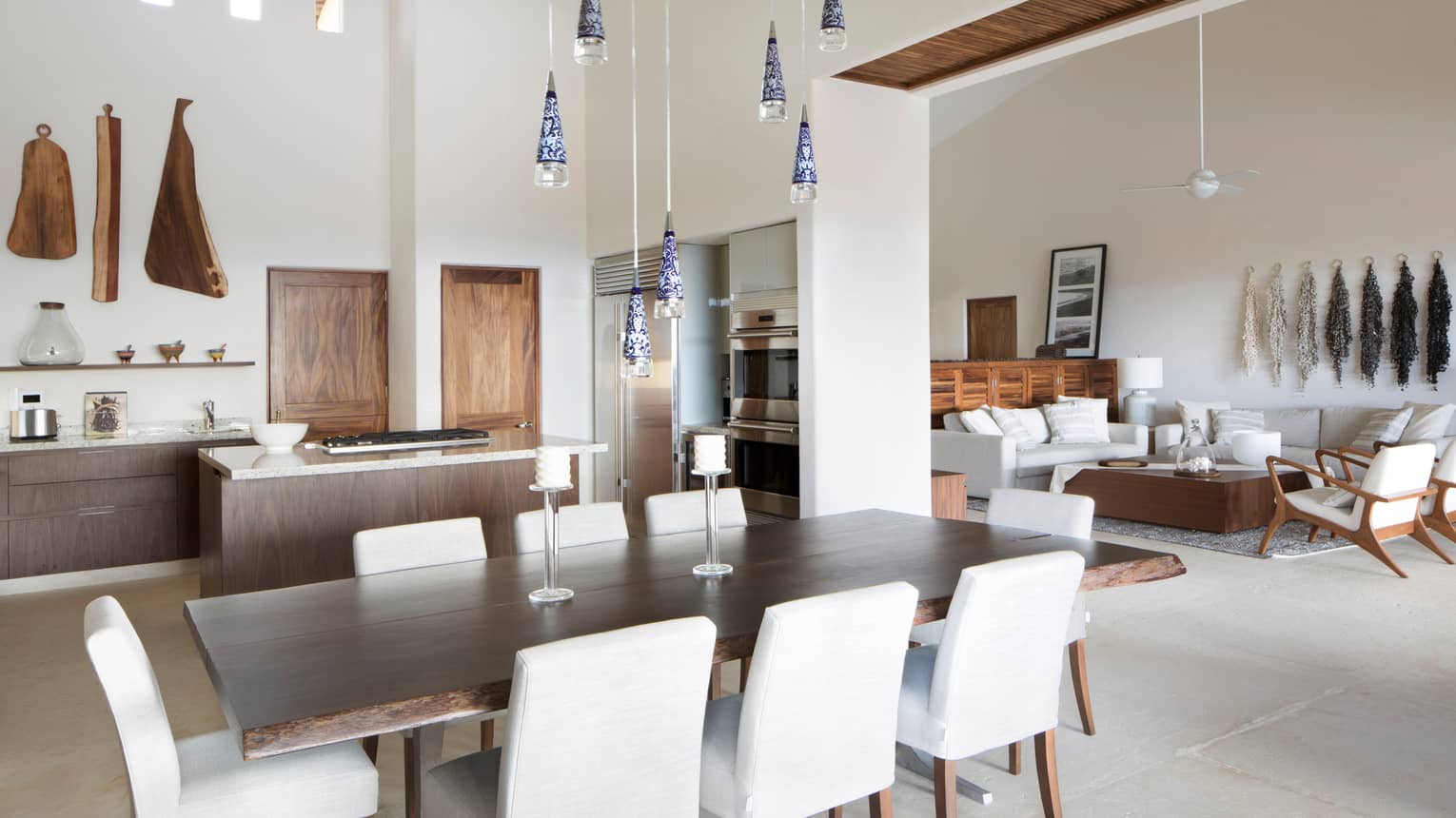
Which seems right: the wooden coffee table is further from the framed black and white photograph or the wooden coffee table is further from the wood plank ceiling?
the wood plank ceiling

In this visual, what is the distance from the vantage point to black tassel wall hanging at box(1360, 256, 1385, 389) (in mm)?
8195

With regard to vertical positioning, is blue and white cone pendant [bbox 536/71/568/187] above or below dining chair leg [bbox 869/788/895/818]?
above

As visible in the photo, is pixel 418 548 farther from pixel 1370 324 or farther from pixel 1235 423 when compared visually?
pixel 1370 324

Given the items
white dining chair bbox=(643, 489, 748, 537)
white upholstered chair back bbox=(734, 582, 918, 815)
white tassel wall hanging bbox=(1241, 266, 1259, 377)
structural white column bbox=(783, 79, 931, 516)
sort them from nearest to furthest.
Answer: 1. white upholstered chair back bbox=(734, 582, 918, 815)
2. white dining chair bbox=(643, 489, 748, 537)
3. structural white column bbox=(783, 79, 931, 516)
4. white tassel wall hanging bbox=(1241, 266, 1259, 377)

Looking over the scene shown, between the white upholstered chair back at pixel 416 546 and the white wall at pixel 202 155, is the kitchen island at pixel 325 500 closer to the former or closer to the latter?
the white upholstered chair back at pixel 416 546

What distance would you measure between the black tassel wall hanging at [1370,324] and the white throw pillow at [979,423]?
3154 millimetres

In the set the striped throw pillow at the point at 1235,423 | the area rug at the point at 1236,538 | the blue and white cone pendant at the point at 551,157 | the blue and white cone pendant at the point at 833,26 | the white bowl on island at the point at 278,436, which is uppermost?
the blue and white cone pendant at the point at 833,26

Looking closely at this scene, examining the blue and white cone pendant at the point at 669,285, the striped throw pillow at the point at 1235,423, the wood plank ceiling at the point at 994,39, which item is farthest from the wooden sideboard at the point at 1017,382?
the blue and white cone pendant at the point at 669,285

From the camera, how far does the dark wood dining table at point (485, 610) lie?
167 centimetres

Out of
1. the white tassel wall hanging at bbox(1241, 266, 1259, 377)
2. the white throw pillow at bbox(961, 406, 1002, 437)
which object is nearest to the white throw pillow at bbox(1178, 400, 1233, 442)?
the white tassel wall hanging at bbox(1241, 266, 1259, 377)

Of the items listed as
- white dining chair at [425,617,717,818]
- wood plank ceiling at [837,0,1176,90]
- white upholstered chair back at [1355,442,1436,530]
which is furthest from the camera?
white upholstered chair back at [1355,442,1436,530]

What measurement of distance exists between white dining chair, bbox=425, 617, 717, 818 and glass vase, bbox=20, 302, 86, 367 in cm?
501

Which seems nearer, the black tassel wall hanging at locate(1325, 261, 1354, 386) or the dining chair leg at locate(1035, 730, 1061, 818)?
the dining chair leg at locate(1035, 730, 1061, 818)

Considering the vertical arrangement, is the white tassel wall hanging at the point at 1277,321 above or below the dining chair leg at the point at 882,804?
above
